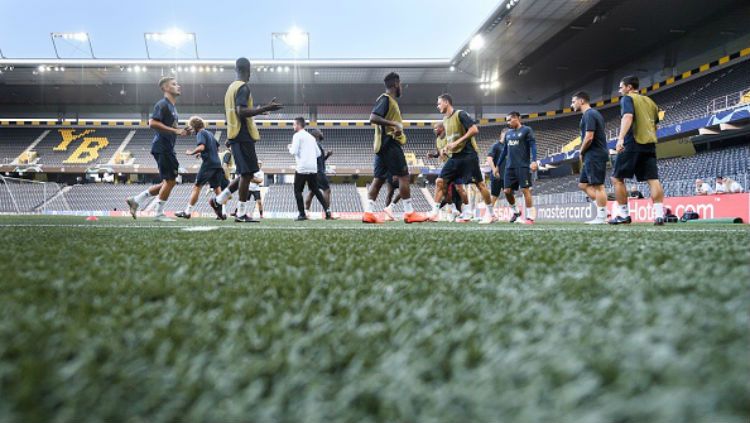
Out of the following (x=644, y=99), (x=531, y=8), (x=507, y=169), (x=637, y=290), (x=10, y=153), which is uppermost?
(x=531, y=8)

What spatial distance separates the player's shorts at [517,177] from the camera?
272 inches

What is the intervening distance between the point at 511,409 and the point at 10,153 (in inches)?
1374

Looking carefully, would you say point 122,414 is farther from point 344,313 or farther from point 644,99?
point 644,99

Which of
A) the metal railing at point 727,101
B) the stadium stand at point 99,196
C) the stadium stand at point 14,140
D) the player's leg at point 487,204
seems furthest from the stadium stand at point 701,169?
the stadium stand at point 14,140

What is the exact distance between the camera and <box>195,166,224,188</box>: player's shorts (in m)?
6.84

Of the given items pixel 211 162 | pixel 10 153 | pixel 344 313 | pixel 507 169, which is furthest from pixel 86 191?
pixel 344 313

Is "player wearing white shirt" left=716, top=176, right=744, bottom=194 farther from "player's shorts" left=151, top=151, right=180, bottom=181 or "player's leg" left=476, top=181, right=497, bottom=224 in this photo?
"player's shorts" left=151, top=151, right=180, bottom=181

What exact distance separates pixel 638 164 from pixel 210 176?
19.0 ft

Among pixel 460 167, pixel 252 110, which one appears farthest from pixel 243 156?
pixel 460 167

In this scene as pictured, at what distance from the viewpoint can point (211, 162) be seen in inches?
273

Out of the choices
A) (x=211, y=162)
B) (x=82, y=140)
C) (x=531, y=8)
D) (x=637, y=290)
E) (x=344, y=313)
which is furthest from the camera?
(x=82, y=140)

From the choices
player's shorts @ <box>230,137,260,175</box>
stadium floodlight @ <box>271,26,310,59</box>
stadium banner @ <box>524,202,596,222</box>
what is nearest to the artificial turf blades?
player's shorts @ <box>230,137,260,175</box>

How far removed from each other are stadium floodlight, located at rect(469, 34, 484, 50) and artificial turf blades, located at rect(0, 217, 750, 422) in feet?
66.5

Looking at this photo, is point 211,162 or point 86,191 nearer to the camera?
point 211,162
